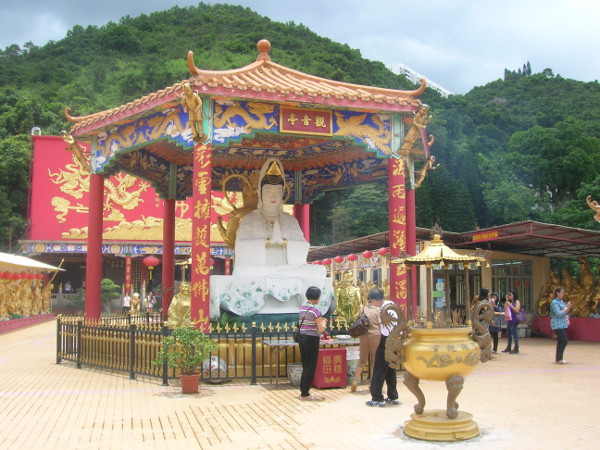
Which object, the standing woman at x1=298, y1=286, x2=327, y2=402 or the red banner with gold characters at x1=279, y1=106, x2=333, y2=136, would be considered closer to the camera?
the standing woman at x1=298, y1=286, x2=327, y2=402

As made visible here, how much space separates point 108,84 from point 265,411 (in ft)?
197

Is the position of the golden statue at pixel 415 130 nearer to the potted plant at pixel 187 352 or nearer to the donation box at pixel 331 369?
the donation box at pixel 331 369

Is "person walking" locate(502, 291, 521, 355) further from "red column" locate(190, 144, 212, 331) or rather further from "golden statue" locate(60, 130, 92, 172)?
"golden statue" locate(60, 130, 92, 172)

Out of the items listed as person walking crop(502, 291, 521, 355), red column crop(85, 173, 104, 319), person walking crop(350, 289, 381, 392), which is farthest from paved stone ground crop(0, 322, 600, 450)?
person walking crop(502, 291, 521, 355)

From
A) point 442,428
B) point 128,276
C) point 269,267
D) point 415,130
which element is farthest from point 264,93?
point 128,276

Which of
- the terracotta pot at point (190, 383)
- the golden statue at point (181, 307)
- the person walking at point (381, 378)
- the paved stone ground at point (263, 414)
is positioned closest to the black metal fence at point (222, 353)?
the paved stone ground at point (263, 414)

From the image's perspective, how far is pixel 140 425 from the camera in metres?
6.70

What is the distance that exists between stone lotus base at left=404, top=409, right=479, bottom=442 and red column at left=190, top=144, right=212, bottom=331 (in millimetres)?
4535

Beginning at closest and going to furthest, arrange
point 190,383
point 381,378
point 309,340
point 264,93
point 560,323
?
point 381,378 → point 309,340 → point 190,383 → point 264,93 → point 560,323

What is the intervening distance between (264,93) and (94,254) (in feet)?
17.7

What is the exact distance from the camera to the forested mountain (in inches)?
1825

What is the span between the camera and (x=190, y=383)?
8539 mm

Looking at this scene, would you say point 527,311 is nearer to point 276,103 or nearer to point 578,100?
point 276,103

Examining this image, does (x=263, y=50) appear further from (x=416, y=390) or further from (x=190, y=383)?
(x=416, y=390)
